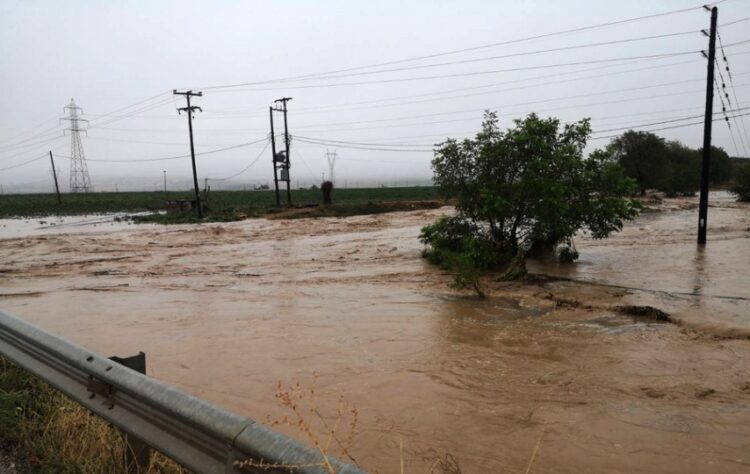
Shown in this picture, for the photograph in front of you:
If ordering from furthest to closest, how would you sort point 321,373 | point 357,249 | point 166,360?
point 357,249, point 166,360, point 321,373

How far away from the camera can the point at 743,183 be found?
45.2 m

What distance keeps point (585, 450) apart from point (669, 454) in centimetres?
68

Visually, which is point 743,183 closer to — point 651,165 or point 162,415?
point 651,165

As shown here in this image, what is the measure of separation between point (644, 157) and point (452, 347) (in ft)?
190

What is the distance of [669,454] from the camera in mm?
4414

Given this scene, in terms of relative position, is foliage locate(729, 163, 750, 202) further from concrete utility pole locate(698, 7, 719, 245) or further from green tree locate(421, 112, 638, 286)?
green tree locate(421, 112, 638, 286)

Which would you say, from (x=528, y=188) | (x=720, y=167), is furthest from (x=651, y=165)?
(x=528, y=188)

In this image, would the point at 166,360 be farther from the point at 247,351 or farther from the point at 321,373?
the point at 321,373

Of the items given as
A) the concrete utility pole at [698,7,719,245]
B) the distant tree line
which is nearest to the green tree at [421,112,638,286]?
the concrete utility pole at [698,7,719,245]

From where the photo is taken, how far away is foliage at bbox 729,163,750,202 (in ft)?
147

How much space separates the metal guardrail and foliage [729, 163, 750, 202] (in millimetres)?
53397

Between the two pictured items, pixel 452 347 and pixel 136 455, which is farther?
pixel 452 347

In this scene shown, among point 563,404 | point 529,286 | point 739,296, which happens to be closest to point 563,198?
point 529,286

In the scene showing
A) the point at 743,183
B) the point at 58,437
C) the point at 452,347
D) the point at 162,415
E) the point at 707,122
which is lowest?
the point at 452,347
